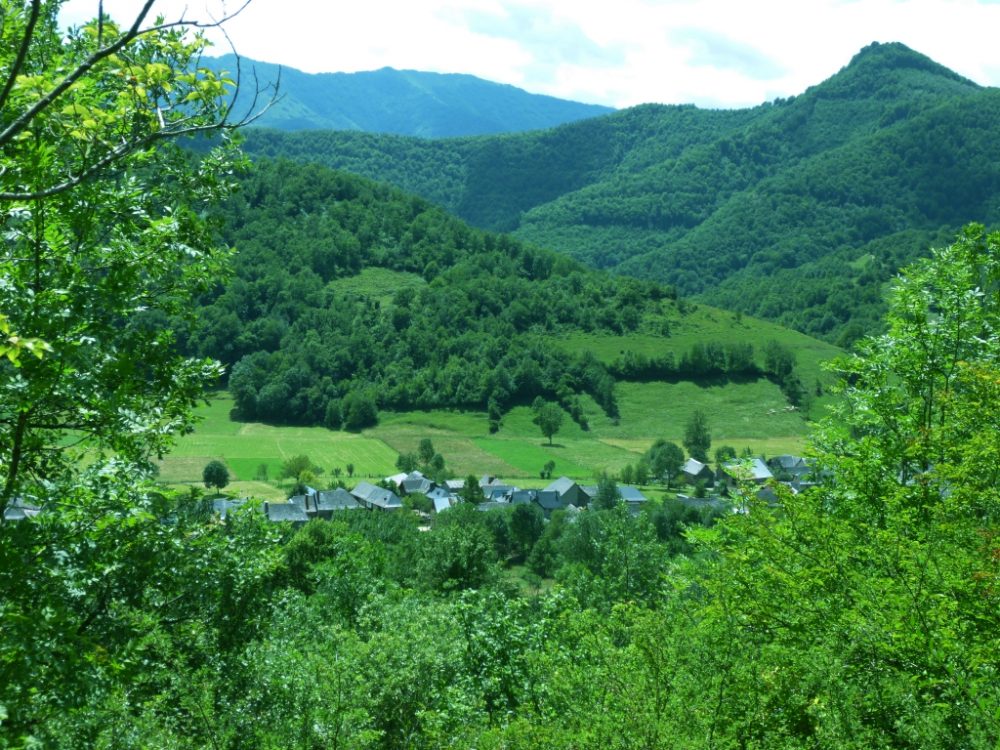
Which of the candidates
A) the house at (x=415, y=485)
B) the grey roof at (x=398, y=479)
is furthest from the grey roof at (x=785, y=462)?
the grey roof at (x=398, y=479)

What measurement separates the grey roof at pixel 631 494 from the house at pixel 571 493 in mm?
3586

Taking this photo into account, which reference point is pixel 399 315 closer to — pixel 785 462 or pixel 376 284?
pixel 376 284

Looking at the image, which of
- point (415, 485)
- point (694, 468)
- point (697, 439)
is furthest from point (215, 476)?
point (697, 439)

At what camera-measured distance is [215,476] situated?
8350 centimetres

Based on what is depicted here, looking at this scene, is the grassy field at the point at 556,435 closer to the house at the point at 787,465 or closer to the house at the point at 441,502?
the house at the point at 787,465

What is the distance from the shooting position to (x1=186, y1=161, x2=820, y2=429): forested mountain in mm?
131250

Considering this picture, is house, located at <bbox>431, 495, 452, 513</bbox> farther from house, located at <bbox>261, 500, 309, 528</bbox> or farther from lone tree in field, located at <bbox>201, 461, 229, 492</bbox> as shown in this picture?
lone tree in field, located at <bbox>201, 461, 229, 492</bbox>

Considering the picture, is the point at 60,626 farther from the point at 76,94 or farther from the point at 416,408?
the point at 416,408

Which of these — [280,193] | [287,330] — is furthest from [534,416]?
[280,193]

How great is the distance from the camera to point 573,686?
1031 cm

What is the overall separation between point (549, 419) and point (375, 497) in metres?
A: 39.5

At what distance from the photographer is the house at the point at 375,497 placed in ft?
284

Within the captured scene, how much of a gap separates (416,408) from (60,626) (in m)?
127

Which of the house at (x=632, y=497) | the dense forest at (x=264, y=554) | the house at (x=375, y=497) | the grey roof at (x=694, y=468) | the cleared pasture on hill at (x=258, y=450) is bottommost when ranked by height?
the cleared pasture on hill at (x=258, y=450)
